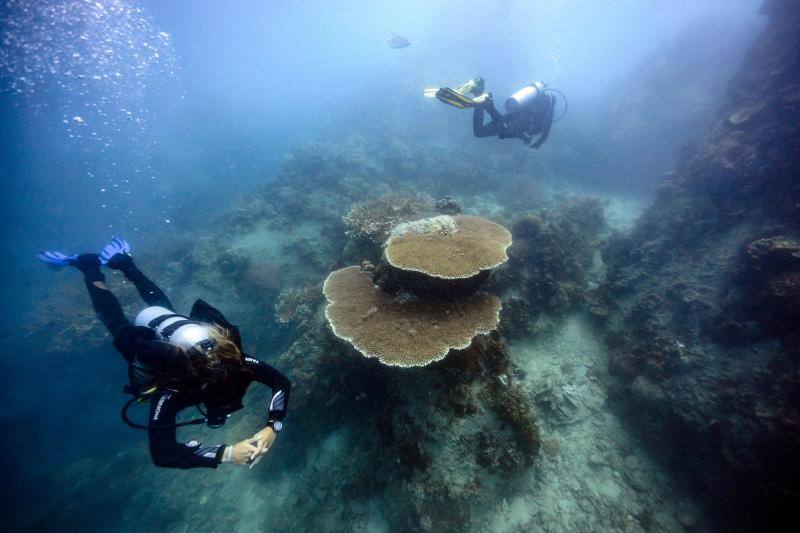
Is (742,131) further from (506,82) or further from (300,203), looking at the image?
(506,82)

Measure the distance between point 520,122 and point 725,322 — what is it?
7824 mm

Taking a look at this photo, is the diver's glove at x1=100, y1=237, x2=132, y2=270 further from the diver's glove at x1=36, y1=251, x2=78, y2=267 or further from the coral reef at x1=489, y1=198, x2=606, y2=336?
the coral reef at x1=489, y1=198, x2=606, y2=336

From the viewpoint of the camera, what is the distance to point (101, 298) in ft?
21.8

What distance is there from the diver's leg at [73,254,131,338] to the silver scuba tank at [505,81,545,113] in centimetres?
1181

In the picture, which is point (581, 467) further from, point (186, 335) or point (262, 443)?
point (186, 335)

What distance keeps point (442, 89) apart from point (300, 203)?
324 inches

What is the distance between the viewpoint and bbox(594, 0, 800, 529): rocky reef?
15.6ft

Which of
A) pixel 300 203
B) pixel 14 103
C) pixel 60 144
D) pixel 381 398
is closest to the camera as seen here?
pixel 381 398

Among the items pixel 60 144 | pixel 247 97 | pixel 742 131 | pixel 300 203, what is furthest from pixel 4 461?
pixel 60 144

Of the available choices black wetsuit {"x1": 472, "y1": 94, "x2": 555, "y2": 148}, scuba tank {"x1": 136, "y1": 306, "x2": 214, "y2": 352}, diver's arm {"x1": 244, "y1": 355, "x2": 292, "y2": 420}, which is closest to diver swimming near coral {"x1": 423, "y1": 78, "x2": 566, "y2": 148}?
black wetsuit {"x1": 472, "y1": 94, "x2": 555, "y2": 148}

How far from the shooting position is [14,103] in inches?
1425

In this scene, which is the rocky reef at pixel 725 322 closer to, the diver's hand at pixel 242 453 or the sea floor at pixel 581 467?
the sea floor at pixel 581 467

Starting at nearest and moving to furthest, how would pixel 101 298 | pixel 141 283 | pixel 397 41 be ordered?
pixel 101 298 → pixel 141 283 → pixel 397 41

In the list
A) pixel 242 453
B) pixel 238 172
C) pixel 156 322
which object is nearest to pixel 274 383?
pixel 242 453
